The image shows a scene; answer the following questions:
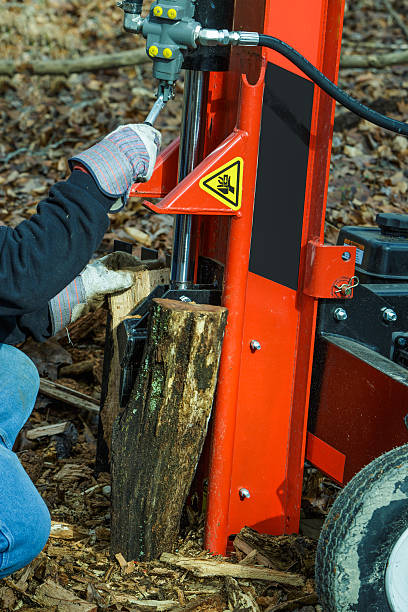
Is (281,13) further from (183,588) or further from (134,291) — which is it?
(183,588)

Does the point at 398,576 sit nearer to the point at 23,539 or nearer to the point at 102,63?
the point at 23,539

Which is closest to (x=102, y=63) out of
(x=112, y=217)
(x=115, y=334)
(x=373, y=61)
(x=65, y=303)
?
(x=373, y=61)

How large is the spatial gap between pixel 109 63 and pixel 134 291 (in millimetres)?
4939

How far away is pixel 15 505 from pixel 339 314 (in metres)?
1.18

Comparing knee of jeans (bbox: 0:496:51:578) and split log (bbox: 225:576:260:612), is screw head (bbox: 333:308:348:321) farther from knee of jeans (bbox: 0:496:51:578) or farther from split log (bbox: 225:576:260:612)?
knee of jeans (bbox: 0:496:51:578)

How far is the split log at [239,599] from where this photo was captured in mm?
2250

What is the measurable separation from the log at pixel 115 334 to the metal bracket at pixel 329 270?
0.62 meters

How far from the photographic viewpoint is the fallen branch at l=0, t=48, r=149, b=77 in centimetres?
683

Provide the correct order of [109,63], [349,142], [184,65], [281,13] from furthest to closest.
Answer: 1. [109,63]
2. [349,142]
3. [184,65]
4. [281,13]

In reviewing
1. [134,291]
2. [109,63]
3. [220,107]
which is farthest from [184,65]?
[109,63]

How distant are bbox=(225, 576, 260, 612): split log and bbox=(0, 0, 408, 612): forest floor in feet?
0.07

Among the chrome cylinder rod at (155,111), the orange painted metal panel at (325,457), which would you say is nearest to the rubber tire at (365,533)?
the orange painted metal panel at (325,457)

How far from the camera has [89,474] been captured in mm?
2951

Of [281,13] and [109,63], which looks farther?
[109,63]
